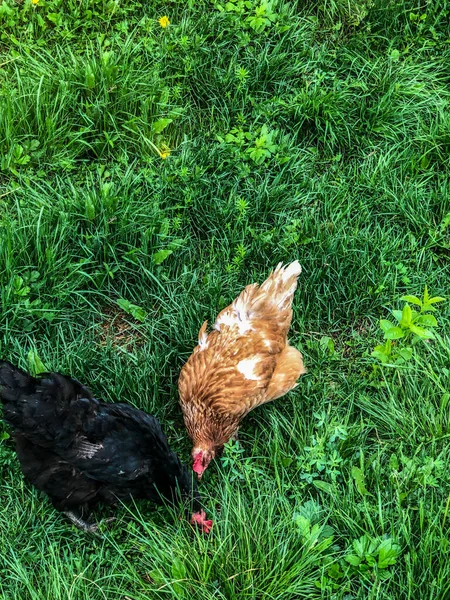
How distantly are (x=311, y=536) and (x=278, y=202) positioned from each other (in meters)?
2.09

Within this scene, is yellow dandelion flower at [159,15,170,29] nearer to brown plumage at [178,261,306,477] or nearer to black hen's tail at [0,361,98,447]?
brown plumage at [178,261,306,477]

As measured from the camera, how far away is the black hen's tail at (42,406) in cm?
282

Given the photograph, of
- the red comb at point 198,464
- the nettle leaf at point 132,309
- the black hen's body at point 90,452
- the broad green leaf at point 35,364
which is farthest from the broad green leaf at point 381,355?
the broad green leaf at point 35,364

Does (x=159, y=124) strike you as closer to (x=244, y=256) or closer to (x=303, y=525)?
(x=244, y=256)

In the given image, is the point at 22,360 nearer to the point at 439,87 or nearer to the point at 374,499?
the point at 374,499

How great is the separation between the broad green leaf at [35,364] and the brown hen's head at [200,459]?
0.94 metres

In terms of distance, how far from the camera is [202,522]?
Answer: 9.97ft

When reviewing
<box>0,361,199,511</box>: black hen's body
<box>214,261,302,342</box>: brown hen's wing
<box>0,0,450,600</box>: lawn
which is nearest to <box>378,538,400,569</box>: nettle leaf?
<box>0,0,450,600</box>: lawn

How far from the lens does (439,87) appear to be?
4.57 m

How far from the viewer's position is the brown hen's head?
3.23 m

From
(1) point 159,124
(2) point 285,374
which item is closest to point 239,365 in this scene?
(2) point 285,374

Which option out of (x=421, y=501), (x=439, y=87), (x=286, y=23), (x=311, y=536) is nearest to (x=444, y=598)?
(x=421, y=501)

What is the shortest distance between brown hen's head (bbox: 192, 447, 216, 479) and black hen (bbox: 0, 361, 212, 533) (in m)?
0.08

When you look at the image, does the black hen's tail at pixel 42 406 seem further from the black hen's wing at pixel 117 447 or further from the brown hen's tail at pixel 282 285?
the brown hen's tail at pixel 282 285
